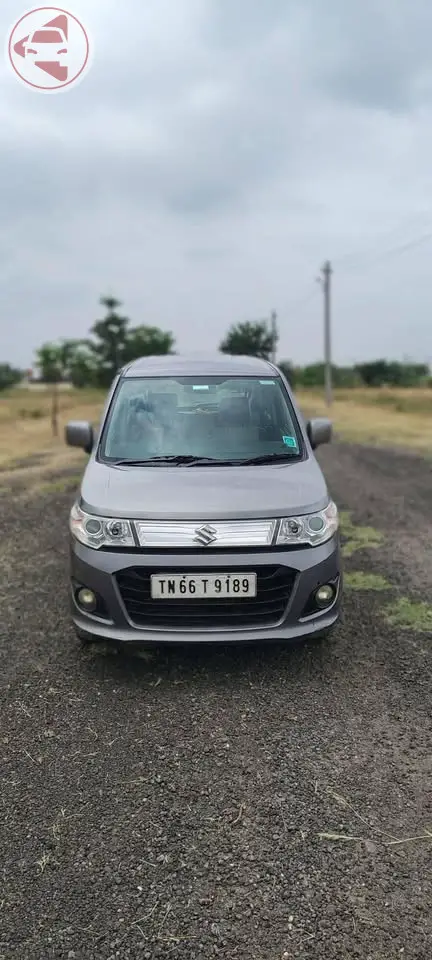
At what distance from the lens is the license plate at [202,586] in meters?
3.59

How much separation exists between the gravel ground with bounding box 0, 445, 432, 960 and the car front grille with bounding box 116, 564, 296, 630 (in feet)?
1.11

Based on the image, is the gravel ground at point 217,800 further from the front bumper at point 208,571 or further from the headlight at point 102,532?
the headlight at point 102,532

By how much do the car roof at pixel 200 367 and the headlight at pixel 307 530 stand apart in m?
1.72

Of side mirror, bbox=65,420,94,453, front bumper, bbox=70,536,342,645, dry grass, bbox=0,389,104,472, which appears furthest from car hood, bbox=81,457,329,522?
dry grass, bbox=0,389,104,472

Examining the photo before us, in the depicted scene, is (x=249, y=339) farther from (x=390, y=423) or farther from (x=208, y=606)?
(x=208, y=606)

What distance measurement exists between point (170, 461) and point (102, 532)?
2.65 ft

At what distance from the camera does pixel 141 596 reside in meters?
3.67

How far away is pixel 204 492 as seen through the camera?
12.7ft

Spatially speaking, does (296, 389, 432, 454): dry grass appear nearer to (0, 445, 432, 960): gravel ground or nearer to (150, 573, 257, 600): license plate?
(0, 445, 432, 960): gravel ground

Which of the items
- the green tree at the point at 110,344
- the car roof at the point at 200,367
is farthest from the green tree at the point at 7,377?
the car roof at the point at 200,367

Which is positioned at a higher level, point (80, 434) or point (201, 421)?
point (201, 421)

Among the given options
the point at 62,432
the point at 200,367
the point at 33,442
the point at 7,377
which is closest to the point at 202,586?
the point at 200,367

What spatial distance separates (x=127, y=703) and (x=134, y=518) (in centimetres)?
93

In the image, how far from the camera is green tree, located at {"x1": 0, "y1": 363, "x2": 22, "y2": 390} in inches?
3329
